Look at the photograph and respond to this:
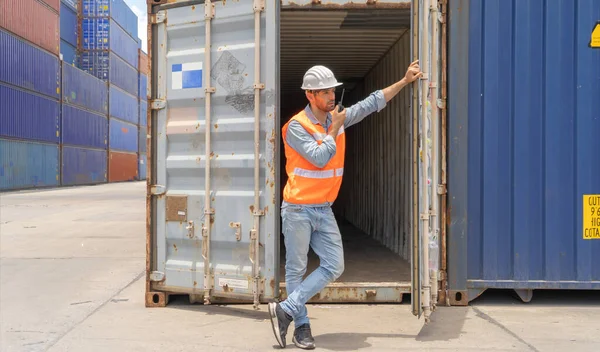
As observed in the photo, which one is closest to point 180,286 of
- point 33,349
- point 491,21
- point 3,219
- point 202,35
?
point 33,349

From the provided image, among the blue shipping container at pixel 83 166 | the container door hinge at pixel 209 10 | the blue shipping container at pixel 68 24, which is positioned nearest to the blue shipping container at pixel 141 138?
the blue shipping container at pixel 83 166

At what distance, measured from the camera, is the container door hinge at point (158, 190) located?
5.50m

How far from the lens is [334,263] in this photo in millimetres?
4234

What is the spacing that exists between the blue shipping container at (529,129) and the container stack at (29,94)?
2823 cm

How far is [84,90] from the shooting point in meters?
40.6

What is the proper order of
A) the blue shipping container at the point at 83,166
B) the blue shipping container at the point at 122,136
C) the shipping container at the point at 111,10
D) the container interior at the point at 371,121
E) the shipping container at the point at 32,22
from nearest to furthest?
the container interior at the point at 371,121
the shipping container at the point at 32,22
the blue shipping container at the point at 83,166
the shipping container at the point at 111,10
the blue shipping container at the point at 122,136

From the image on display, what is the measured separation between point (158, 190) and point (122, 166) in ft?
155

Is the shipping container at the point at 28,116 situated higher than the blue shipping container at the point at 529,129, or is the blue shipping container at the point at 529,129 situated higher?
the shipping container at the point at 28,116

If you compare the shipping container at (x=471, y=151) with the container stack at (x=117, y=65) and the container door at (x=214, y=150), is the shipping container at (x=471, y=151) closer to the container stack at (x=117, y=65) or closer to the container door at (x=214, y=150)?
the container door at (x=214, y=150)

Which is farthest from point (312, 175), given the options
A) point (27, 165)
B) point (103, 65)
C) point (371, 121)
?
point (103, 65)

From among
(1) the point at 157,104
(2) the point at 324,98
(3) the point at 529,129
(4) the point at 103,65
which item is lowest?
(3) the point at 529,129

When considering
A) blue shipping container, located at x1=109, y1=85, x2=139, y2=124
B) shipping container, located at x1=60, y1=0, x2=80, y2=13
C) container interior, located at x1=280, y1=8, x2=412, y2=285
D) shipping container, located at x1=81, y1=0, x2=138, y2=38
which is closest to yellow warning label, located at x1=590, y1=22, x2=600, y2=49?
container interior, located at x1=280, y1=8, x2=412, y2=285

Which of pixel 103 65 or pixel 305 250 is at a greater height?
pixel 103 65

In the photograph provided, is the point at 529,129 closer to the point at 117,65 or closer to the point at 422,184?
the point at 422,184
